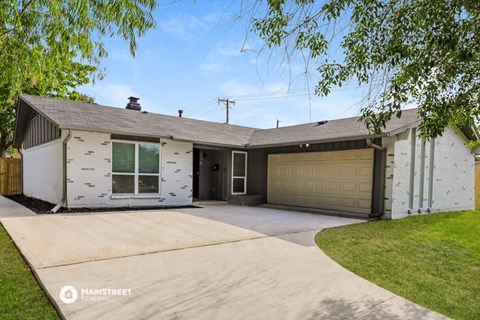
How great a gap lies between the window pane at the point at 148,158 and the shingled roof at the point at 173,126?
1.82ft

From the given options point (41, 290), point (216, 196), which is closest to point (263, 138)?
point (216, 196)

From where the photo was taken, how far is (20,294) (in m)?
3.21

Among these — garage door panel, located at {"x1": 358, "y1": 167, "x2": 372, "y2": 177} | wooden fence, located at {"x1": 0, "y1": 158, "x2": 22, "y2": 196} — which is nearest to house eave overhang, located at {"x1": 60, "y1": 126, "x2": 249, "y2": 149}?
garage door panel, located at {"x1": 358, "y1": 167, "x2": 372, "y2": 177}

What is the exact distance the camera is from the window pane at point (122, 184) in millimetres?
10125

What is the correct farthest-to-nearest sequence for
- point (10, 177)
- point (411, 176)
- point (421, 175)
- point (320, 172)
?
point (10, 177), point (320, 172), point (421, 175), point (411, 176)

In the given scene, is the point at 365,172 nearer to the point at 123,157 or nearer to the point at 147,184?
the point at 147,184

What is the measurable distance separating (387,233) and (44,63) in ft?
24.9

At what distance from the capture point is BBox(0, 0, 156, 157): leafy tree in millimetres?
4566

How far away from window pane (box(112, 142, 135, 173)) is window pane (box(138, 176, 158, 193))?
452 mm

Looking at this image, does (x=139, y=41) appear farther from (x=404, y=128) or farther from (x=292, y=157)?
(x=292, y=157)

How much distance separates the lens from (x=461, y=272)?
14.9ft

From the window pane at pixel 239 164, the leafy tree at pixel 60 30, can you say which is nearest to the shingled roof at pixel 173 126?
the window pane at pixel 239 164

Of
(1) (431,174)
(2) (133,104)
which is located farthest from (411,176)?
(2) (133,104)

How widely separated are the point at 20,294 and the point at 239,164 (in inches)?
414
